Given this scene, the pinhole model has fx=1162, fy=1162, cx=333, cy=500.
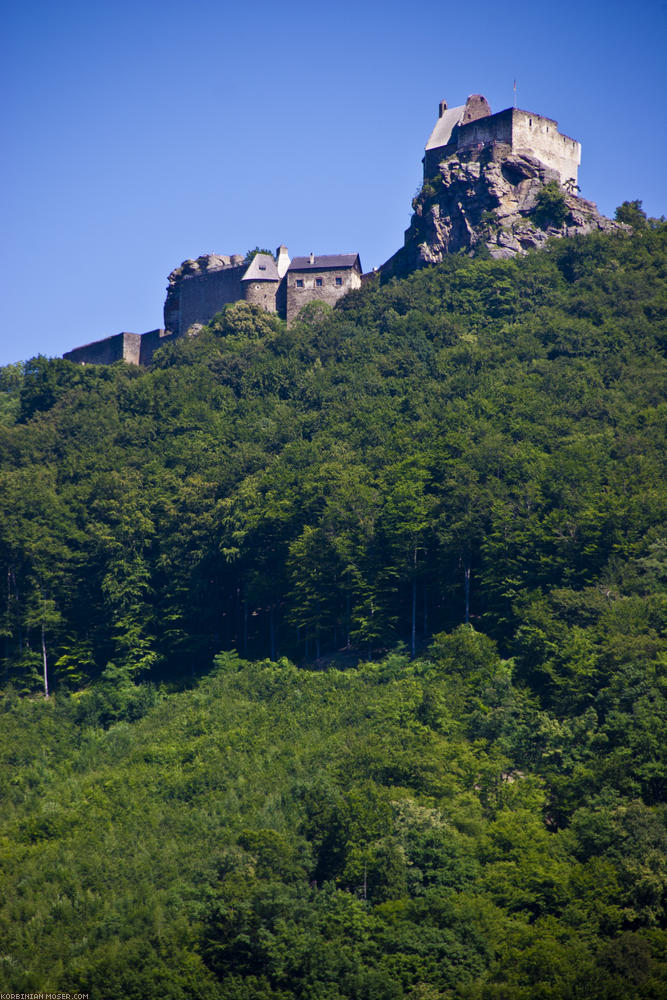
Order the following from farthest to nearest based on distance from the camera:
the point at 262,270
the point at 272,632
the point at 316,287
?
1. the point at 262,270
2. the point at 316,287
3. the point at 272,632

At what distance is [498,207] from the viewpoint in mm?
83000

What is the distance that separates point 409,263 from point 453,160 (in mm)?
8104

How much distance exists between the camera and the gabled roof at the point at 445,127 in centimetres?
8712

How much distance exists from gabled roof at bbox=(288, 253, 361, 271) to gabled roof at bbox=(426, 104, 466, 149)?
33.4ft

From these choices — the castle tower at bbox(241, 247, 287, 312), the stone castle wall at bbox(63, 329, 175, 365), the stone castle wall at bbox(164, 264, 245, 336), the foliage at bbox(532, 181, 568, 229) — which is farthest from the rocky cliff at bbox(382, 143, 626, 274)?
the stone castle wall at bbox(63, 329, 175, 365)

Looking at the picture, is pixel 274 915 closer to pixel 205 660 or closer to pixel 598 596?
pixel 598 596

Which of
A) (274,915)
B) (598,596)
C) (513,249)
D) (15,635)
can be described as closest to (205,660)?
(15,635)

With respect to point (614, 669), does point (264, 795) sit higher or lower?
lower

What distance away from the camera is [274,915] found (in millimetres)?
33438

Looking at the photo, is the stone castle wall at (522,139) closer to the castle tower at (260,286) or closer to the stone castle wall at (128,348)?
the castle tower at (260,286)

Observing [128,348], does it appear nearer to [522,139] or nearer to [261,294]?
[261,294]

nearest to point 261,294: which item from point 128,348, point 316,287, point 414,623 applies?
point 316,287

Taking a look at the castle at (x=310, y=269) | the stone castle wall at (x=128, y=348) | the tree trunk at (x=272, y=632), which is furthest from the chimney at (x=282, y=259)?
the tree trunk at (x=272, y=632)

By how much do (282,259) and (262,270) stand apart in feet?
10.8
